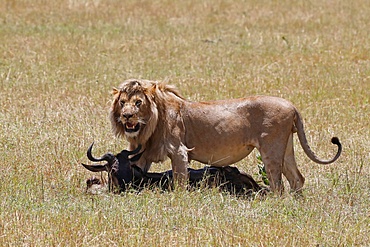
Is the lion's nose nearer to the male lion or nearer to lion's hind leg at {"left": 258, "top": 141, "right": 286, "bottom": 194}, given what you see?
the male lion

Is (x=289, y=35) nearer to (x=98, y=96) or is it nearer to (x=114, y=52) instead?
(x=114, y=52)

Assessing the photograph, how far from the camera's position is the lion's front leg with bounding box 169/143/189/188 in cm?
822

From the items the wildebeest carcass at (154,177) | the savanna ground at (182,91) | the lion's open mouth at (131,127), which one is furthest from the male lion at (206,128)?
the savanna ground at (182,91)

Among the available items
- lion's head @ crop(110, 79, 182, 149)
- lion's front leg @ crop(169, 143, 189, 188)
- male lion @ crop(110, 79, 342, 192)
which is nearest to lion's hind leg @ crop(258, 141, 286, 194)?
male lion @ crop(110, 79, 342, 192)

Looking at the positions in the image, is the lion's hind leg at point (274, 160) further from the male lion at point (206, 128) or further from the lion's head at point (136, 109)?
the lion's head at point (136, 109)

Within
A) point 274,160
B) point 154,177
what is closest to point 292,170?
point 274,160

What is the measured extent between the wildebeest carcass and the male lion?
113 mm

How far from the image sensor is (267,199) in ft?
26.5

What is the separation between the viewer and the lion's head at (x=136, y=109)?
8141 millimetres

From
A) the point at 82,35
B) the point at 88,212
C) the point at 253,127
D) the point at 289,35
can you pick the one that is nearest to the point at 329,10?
the point at 289,35

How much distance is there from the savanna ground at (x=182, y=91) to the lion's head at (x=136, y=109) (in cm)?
60

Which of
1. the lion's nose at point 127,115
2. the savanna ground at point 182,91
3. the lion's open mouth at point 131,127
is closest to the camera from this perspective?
the savanna ground at point 182,91

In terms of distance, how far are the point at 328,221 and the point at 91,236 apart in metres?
1.99

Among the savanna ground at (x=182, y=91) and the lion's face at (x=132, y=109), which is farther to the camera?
the lion's face at (x=132, y=109)
